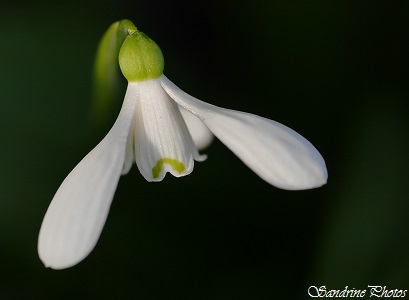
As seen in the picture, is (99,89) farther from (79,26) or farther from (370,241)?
(370,241)

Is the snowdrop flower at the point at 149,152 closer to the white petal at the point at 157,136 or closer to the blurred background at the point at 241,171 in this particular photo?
the white petal at the point at 157,136

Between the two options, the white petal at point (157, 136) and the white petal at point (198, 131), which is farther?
the white petal at point (198, 131)

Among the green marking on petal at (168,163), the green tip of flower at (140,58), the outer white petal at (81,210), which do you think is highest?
the green tip of flower at (140,58)

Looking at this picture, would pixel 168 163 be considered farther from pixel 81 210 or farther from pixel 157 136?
pixel 81 210

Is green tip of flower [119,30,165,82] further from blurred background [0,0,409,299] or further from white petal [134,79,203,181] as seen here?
blurred background [0,0,409,299]

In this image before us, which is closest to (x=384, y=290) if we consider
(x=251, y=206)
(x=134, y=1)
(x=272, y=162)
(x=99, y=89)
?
(x=251, y=206)

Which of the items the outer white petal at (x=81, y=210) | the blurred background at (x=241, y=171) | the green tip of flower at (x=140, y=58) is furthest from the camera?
the blurred background at (x=241, y=171)

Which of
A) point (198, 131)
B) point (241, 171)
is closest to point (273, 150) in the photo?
point (198, 131)

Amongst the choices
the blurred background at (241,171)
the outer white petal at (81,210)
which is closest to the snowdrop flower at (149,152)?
the outer white petal at (81,210)
